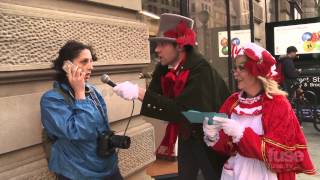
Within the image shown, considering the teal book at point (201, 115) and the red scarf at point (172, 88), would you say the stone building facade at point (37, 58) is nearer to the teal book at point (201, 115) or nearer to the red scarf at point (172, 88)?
the red scarf at point (172, 88)

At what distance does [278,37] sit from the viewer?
1092 cm

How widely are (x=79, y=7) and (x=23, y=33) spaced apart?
755mm

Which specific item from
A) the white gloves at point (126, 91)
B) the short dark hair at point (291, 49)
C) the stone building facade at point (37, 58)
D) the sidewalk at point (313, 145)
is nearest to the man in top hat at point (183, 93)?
the white gloves at point (126, 91)

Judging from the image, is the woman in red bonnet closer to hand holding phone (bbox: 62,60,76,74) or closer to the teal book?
the teal book

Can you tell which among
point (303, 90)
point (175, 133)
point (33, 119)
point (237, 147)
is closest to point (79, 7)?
point (33, 119)

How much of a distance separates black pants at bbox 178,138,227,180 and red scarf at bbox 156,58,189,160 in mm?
128

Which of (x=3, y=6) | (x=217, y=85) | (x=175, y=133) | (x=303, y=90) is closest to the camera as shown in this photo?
(x=3, y=6)

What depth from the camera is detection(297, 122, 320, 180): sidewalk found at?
5.94 metres

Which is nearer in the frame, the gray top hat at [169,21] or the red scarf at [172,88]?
the red scarf at [172,88]

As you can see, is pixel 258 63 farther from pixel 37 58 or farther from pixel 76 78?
pixel 37 58

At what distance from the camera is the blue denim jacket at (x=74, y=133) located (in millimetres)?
2525

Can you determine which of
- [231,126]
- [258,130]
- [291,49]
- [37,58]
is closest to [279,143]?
[258,130]

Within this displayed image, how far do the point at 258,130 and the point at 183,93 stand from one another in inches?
23.1

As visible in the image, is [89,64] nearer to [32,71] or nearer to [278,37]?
[32,71]
